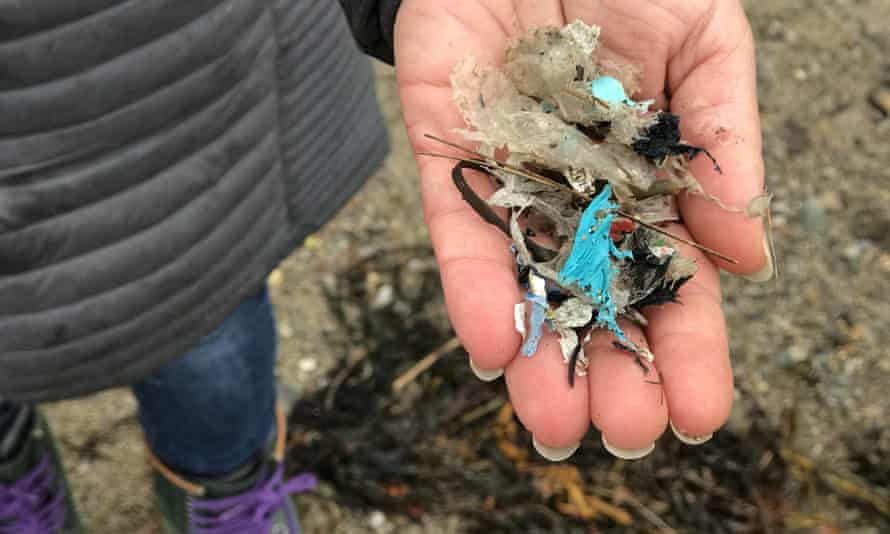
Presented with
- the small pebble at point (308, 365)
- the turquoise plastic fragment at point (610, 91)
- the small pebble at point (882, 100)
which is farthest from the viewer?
the small pebble at point (882, 100)

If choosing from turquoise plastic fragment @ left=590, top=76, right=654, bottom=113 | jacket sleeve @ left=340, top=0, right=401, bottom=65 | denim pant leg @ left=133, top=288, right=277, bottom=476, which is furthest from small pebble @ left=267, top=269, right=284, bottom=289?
turquoise plastic fragment @ left=590, top=76, right=654, bottom=113

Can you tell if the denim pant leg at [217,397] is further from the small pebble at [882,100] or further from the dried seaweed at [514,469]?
the small pebble at [882,100]

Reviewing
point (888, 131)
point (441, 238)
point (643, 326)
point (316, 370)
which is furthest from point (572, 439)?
point (888, 131)

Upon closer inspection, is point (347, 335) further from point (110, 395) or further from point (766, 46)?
point (766, 46)

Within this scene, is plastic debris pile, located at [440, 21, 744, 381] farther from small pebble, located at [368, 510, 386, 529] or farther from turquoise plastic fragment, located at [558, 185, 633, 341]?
small pebble, located at [368, 510, 386, 529]

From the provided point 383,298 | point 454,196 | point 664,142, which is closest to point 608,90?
point 664,142

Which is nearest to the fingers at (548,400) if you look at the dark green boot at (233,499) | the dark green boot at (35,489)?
the dark green boot at (233,499)
